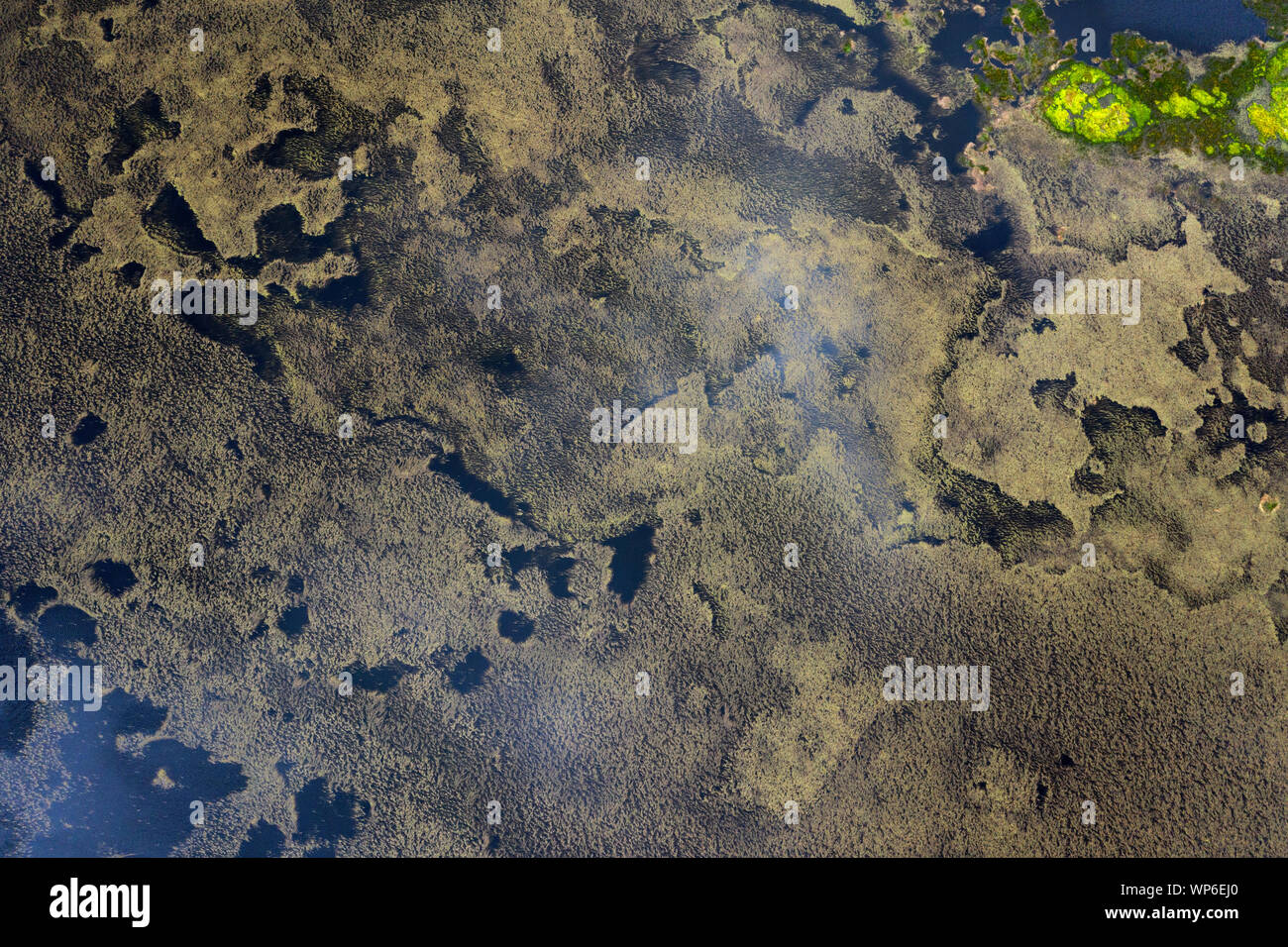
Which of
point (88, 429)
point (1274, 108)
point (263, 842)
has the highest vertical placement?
point (1274, 108)

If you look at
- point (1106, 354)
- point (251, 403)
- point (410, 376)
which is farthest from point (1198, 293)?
point (251, 403)

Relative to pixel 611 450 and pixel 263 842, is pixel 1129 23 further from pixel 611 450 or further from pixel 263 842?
pixel 263 842

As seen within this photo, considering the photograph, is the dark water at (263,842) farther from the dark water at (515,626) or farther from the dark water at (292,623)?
the dark water at (515,626)

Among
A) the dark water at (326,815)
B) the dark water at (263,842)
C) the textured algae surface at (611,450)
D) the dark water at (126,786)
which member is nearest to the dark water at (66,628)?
the textured algae surface at (611,450)

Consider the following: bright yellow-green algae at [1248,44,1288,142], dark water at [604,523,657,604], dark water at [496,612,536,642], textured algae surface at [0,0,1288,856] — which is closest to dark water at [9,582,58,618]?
textured algae surface at [0,0,1288,856]

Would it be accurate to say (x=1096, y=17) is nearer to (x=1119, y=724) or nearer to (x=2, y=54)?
(x=1119, y=724)

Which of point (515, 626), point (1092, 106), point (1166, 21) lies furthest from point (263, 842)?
point (1166, 21)

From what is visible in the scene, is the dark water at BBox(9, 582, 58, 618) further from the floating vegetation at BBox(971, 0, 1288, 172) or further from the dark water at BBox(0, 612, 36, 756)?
the floating vegetation at BBox(971, 0, 1288, 172)
